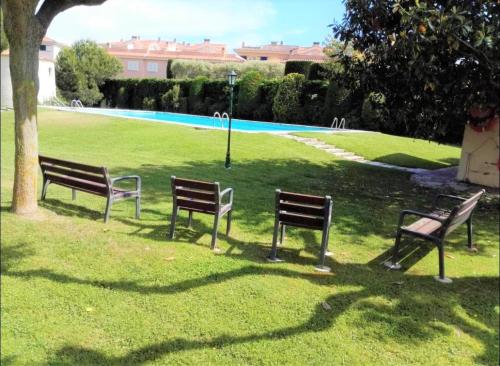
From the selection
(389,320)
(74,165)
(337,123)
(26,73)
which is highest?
(26,73)

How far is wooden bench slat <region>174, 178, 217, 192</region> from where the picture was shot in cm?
506

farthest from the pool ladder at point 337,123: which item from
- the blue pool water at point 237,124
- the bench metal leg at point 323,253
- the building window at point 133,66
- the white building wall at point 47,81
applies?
the building window at point 133,66

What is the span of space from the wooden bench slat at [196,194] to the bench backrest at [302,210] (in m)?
0.82

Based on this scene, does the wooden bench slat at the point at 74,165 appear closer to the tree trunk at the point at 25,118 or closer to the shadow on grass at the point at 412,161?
the tree trunk at the point at 25,118

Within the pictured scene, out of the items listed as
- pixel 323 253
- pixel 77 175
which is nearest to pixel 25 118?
pixel 77 175

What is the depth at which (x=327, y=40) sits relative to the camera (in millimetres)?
29234

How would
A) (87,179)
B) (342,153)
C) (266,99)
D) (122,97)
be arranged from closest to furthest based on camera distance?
1. (87,179)
2. (342,153)
3. (266,99)
4. (122,97)

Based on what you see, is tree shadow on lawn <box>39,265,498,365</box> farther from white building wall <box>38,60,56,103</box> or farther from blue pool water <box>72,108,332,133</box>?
white building wall <box>38,60,56,103</box>

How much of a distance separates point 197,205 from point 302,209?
4.17ft

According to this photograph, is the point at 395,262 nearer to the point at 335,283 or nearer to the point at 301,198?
the point at 335,283

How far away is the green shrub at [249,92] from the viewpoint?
2719 centimetres

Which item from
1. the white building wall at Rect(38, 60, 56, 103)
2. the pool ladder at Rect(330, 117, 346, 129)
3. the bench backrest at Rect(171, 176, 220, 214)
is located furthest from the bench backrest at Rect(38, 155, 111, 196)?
the white building wall at Rect(38, 60, 56, 103)

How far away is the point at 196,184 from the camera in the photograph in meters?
5.13

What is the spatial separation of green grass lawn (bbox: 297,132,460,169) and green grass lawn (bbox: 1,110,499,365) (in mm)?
7063
